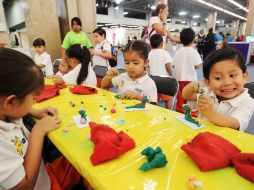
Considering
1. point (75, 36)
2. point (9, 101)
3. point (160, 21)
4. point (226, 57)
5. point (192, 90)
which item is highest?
point (160, 21)

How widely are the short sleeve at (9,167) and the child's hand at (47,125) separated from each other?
247mm

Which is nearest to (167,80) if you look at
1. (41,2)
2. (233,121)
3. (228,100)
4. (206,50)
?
(228,100)

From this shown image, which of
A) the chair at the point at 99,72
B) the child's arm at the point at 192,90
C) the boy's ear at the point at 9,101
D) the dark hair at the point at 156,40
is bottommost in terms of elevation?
A: the chair at the point at 99,72

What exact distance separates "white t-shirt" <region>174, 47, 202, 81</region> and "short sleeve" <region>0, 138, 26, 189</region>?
268 centimetres

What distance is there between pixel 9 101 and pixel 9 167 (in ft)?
0.79

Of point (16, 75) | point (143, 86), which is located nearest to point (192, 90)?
point (143, 86)

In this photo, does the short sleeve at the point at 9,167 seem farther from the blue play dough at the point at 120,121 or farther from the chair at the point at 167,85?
the chair at the point at 167,85

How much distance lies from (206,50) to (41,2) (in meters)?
6.07

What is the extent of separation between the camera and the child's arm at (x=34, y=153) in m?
0.76

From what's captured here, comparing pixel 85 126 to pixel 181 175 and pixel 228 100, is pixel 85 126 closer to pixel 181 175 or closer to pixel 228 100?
pixel 181 175

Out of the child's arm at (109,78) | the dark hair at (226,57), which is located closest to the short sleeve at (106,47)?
the child's arm at (109,78)

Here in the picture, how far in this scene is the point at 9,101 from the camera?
0.76 metres

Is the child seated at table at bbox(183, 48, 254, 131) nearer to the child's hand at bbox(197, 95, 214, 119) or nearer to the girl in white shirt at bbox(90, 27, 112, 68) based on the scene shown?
the child's hand at bbox(197, 95, 214, 119)

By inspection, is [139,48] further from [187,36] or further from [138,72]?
[187,36]
